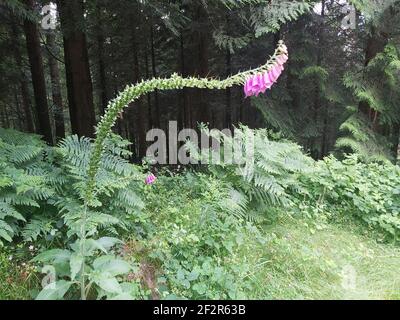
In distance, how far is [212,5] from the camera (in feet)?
24.2

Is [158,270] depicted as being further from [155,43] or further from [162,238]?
[155,43]

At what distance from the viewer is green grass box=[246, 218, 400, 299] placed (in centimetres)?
361

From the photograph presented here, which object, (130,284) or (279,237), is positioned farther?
(279,237)

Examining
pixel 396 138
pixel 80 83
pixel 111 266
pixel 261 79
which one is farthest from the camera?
pixel 396 138

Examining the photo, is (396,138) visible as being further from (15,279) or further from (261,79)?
(15,279)

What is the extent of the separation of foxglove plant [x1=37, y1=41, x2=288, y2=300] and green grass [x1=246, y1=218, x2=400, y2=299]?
4.76 feet

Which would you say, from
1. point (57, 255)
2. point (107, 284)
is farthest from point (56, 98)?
point (107, 284)

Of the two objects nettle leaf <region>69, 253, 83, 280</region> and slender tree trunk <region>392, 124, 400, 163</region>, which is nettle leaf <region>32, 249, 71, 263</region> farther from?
slender tree trunk <region>392, 124, 400, 163</region>

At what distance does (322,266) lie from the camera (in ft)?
12.7

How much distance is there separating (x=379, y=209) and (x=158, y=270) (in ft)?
12.4

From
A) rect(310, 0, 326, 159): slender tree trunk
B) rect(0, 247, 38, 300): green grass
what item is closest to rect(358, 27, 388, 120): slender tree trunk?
rect(310, 0, 326, 159): slender tree trunk

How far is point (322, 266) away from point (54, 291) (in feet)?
8.75

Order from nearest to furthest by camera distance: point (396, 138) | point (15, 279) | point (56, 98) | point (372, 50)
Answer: point (15, 279) < point (372, 50) < point (396, 138) < point (56, 98)
